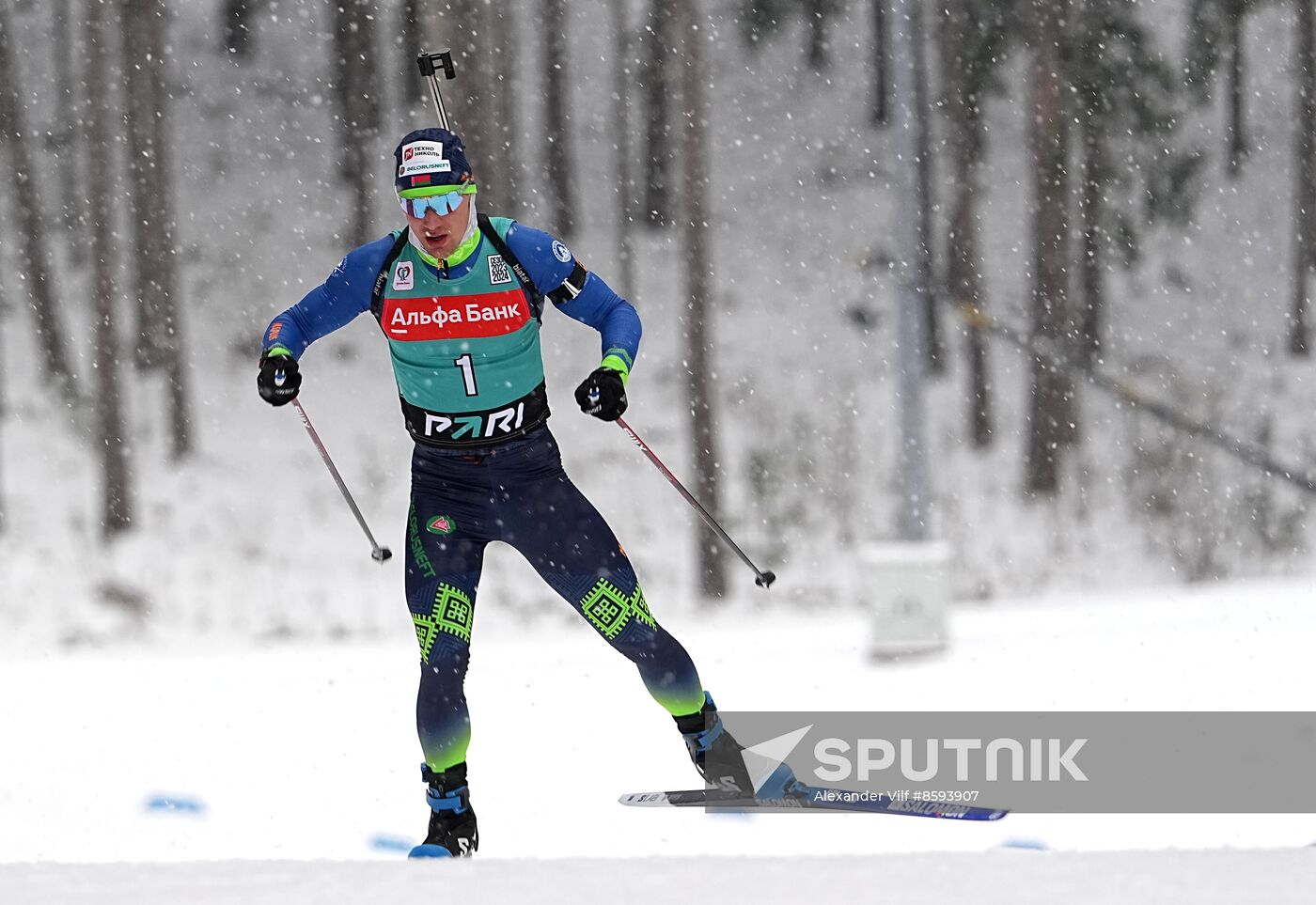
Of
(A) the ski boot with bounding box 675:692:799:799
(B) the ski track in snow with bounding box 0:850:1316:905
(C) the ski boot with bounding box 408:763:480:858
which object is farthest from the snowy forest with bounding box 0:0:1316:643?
(B) the ski track in snow with bounding box 0:850:1316:905

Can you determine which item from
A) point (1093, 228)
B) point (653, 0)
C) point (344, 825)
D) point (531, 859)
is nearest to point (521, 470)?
point (531, 859)

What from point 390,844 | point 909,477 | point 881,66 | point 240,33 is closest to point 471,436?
point 390,844

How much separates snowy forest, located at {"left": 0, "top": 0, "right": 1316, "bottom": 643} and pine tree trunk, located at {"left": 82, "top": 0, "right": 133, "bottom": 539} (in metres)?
0.05

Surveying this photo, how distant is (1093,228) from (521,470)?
1907 centimetres

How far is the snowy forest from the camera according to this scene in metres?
14.9

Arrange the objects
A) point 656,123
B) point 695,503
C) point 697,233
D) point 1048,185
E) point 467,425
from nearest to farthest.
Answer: point 467,425 < point 695,503 < point 697,233 < point 1048,185 < point 656,123

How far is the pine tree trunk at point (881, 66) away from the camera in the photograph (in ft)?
96.3

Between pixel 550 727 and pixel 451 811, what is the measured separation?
118 inches

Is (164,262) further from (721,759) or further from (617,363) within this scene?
(617,363)

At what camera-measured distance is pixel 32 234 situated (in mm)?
20922

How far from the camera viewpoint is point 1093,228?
73.4 feet

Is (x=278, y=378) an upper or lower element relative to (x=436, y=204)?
lower

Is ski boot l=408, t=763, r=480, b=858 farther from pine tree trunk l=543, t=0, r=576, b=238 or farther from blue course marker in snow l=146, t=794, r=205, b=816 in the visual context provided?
pine tree trunk l=543, t=0, r=576, b=238

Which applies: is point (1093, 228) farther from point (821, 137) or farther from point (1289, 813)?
point (1289, 813)
